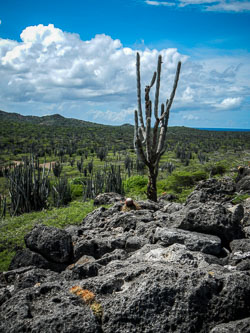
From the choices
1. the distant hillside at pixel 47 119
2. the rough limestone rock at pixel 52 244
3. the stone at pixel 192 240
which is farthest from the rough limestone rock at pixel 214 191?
the distant hillside at pixel 47 119

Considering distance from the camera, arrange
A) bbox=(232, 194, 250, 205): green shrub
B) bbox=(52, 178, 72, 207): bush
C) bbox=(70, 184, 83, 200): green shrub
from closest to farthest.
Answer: bbox=(232, 194, 250, 205): green shrub, bbox=(52, 178, 72, 207): bush, bbox=(70, 184, 83, 200): green shrub

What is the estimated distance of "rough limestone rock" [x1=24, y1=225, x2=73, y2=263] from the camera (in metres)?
6.87

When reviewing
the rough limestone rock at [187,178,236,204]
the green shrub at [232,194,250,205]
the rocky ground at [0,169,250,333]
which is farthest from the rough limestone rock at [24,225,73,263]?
the green shrub at [232,194,250,205]

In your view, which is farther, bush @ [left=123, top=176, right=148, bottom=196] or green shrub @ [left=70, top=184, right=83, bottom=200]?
green shrub @ [left=70, top=184, right=83, bottom=200]

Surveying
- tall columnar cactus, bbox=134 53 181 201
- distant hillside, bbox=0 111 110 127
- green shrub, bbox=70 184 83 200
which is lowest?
green shrub, bbox=70 184 83 200

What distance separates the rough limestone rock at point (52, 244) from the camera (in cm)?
687

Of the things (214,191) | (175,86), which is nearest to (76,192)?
(175,86)

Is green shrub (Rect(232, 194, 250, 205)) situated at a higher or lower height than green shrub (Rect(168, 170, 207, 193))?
higher

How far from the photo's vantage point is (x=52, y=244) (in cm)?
687

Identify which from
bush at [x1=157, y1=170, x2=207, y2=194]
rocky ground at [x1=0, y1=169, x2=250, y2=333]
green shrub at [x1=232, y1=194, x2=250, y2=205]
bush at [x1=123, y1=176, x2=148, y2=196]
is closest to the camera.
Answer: rocky ground at [x1=0, y1=169, x2=250, y2=333]

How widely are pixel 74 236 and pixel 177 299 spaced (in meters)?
4.91

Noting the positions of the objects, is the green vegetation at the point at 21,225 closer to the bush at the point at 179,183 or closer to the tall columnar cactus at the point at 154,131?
the tall columnar cactus at the point at 154,131

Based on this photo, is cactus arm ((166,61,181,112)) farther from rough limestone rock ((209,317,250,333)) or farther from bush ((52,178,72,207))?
rough limestone rock ((209,317,250,333))

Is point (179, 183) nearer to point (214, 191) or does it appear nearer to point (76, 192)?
point (76, 192)
